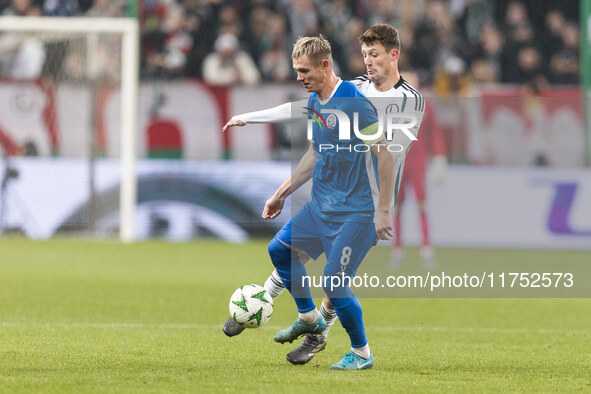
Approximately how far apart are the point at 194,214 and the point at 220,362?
1061 cm

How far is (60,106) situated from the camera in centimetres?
1669

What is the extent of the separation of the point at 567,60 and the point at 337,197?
14.7 m

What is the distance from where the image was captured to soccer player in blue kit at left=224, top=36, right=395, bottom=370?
243 inches

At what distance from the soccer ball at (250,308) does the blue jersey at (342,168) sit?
2.14 ft

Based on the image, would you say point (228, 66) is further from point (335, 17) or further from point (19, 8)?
point (19, 8)

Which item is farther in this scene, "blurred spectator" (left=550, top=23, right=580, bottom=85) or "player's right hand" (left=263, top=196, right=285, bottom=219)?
"blurred spectator" (left=550, top=23, right=580, bottom=85)

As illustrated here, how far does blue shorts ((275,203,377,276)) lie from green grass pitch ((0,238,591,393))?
630mm

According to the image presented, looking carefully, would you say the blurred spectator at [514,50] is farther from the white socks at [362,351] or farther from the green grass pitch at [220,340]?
the white socks at [362,351]

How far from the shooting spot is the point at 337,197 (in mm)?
6402

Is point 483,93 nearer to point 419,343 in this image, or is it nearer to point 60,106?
point 60,106

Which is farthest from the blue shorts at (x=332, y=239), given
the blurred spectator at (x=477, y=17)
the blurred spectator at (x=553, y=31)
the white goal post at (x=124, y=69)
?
the blurred spectator at (x=553, y=31)

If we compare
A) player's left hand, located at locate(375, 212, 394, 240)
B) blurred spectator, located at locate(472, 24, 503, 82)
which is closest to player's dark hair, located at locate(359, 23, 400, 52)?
player's left hand, located at locate(375, 212, 394, 240)

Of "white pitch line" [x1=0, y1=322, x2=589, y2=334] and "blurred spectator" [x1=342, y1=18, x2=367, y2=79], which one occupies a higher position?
"blurred spectator" [x1=342, y1=18, x2=367, y2=79]

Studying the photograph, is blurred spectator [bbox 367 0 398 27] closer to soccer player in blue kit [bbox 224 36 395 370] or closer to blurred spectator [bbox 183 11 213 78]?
blurred spectator [bbox 183 11 213 78]
